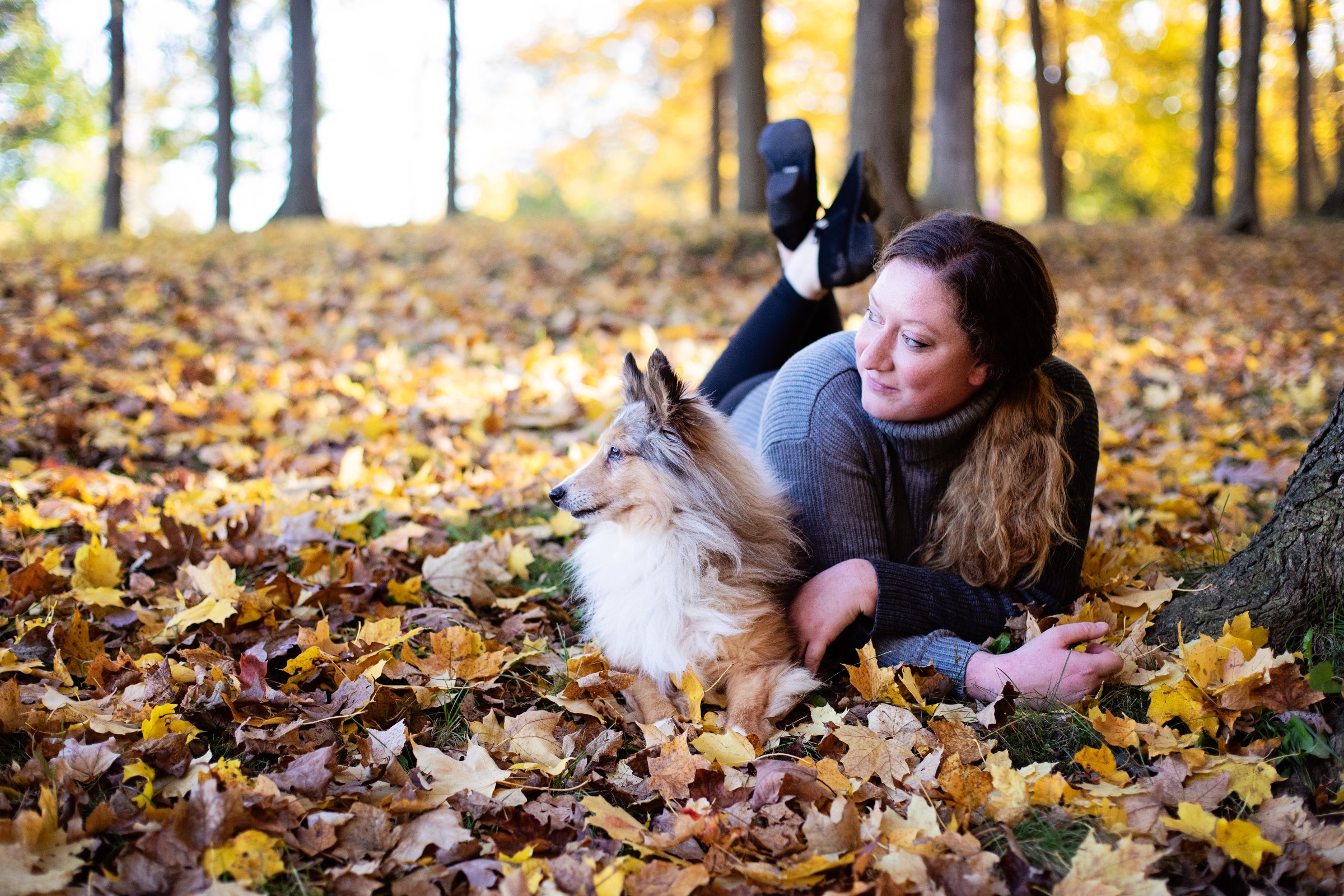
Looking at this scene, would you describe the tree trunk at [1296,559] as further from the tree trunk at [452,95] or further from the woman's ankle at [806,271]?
the tree trunk at [452,95]

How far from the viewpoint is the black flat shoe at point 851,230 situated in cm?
391

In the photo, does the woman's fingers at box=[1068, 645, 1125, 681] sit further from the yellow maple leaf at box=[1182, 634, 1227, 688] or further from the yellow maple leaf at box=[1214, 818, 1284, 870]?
the yellow maple leaf at box=[1214, 818, 1284, 870]

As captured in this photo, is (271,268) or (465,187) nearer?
(271,268)

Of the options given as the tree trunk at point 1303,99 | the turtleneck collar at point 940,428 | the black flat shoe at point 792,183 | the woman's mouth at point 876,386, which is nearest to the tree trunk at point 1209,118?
the tree trunk at point 1303,99

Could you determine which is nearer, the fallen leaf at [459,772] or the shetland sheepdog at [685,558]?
the fallen leaf at [459,772]

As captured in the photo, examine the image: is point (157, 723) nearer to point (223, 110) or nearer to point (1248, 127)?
point (1248, 127)

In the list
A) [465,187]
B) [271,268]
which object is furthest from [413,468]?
[465,187]

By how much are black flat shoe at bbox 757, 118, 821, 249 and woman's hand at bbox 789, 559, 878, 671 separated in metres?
1.98

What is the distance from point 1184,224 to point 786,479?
13993 mm

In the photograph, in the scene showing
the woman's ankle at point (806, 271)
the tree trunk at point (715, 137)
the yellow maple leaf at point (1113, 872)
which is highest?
the tree trunk at point (715, 137)

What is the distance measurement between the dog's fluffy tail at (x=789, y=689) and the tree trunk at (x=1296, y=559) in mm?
1137

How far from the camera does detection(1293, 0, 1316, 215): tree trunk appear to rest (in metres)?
16.5

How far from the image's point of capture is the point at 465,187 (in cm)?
3397

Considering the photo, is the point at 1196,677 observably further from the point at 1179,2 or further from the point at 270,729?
the point at 1179,2
